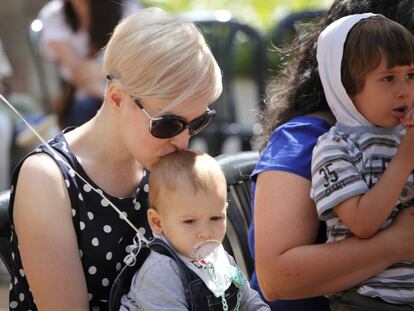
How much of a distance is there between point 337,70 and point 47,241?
862 millimetres

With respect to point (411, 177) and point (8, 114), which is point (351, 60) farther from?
point (8, 114)

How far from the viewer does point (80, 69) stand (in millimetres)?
6035

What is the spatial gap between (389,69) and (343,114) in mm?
167

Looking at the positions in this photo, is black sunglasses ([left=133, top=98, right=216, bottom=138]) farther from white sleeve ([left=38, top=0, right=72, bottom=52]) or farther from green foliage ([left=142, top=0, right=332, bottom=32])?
green foliage ([left=142, top=0, right=332, bottom=32])

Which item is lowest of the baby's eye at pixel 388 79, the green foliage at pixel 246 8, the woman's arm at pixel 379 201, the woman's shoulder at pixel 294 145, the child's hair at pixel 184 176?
the green foliage at pixel 246 8

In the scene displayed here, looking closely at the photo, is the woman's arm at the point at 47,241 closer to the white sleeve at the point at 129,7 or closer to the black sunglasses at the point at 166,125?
the black sunglasses at the point at 166,125

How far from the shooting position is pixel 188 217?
247 centimetres

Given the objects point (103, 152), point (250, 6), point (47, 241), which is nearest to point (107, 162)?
point (103, 152)

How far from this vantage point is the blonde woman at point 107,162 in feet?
8.23

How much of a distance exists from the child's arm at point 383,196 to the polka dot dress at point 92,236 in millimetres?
541

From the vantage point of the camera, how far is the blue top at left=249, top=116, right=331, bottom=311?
2.73 metres

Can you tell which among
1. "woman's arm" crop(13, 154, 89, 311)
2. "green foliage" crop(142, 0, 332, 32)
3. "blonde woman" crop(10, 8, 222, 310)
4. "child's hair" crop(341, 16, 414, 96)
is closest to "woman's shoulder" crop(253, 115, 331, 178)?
"child's hair" crop(341, 16, 414, 96)

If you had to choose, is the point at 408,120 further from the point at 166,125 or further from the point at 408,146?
the point at 166,125

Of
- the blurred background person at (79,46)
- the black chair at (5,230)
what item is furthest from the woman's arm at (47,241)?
the blurred background person at (79,46)
